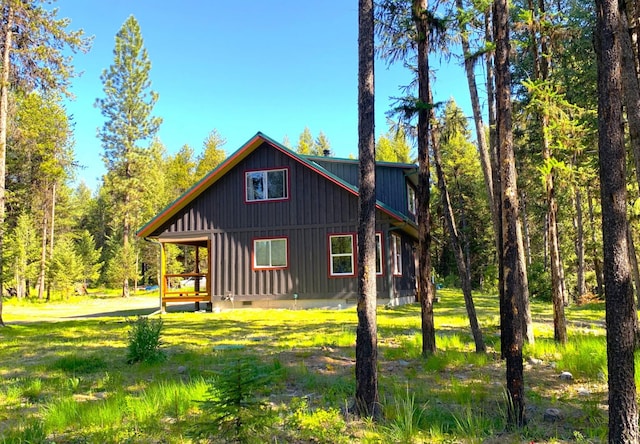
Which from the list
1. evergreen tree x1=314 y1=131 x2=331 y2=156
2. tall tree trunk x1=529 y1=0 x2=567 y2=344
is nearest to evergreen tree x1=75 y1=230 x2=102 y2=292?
evergreen tree x1=314 y1=131 x2=331 y2=156

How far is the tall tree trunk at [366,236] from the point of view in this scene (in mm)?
4840

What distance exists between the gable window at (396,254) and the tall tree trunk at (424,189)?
10399mm

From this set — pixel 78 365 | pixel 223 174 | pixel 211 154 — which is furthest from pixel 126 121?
pixel 78 365

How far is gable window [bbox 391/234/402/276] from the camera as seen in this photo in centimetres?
1825

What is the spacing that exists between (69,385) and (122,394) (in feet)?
3.99

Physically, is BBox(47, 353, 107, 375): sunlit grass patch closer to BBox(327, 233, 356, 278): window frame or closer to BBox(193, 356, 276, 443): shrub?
BBox(193, 356, 276, 443): shrub

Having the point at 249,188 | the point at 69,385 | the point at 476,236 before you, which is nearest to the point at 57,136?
the point at 249,188

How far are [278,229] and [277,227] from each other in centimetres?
9

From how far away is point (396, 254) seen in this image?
62.2 feet

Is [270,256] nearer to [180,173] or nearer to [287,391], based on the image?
[287,391]

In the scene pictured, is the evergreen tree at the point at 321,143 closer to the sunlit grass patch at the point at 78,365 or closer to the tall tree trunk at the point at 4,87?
the tall tree trunk at the point at 4,87

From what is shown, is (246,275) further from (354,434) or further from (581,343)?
(354,434)

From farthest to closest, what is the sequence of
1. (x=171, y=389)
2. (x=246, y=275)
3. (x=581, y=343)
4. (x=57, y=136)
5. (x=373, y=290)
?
(x=57, y=136), (x=246, y=275), (x=581, y=343), (x=171, y=389), (x=373, y=290)

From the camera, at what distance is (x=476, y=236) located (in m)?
39.7
